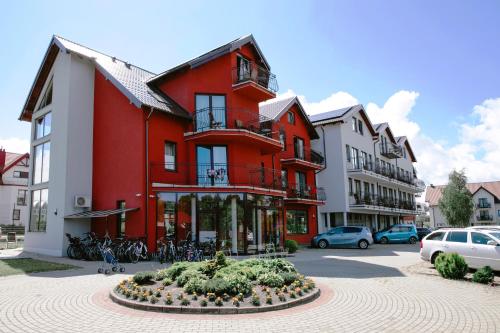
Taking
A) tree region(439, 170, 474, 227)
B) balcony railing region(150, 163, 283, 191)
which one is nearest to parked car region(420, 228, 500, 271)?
balcony railing region(150, 163, 283, 191)

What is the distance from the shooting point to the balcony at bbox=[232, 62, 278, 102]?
71.9ft

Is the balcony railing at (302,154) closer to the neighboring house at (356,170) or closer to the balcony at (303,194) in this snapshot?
the neighboring house at (356,170)

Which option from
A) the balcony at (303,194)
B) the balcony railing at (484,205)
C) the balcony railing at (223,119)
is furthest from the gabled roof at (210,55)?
the balcony railing at (484,205)

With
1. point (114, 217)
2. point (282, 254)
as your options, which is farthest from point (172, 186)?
point (282, 254)

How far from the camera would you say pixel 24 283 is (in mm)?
11109

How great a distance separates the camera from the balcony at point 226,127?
67.1 feet

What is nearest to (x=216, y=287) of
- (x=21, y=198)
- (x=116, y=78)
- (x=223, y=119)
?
(x=223, y=119)

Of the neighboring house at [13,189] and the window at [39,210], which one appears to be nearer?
the window at [39,210]

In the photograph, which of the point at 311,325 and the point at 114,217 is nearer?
the point at 311,325

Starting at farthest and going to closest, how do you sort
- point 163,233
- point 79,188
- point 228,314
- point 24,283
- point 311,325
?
point 79,188
point 163,233
point 24,283
point 228,314
point 311,325

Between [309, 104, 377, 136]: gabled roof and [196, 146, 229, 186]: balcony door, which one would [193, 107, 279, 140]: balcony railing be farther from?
[309, 104, 377, 136]: gabled roof

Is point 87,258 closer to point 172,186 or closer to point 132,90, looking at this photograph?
point 172,186

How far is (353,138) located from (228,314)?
31.1 m

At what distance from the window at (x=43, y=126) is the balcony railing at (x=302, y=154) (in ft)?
50.2
